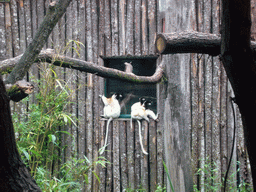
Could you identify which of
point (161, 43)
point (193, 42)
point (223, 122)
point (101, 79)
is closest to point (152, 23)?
point (101, 79)

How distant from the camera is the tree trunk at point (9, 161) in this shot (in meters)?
0.73

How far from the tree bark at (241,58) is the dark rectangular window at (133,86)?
2.62 m

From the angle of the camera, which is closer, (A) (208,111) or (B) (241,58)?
(B) (241,58)

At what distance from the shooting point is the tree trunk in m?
0.73

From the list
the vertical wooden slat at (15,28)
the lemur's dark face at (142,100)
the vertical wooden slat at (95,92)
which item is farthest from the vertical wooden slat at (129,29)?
the vertical wooden slat at (15,28)

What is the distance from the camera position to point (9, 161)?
80 cm

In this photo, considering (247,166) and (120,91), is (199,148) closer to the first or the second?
(247,166)

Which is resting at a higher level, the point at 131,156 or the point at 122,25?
the point at 122,25

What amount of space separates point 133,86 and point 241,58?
2.79 m

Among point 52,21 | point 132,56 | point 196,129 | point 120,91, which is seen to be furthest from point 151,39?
point 52,21

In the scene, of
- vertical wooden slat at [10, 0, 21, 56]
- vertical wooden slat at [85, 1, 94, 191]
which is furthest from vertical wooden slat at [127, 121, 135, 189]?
vertical wooden slat at [10, 0, 21, 56]

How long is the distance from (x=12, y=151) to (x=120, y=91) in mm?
2757

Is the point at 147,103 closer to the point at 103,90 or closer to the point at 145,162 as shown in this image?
Answer: the point at 103,90

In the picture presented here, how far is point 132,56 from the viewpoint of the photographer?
3.27 m
